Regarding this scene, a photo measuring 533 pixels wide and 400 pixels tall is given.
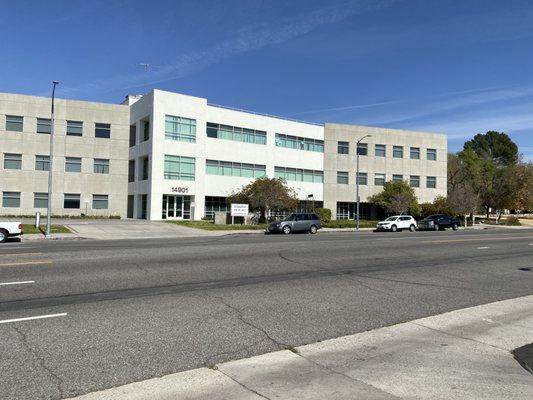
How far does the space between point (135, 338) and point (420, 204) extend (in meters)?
62.9

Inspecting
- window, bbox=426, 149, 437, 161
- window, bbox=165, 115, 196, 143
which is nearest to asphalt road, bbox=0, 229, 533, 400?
window, bbox=165, 115, 196, 143

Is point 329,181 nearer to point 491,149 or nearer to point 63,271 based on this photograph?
point 63,271

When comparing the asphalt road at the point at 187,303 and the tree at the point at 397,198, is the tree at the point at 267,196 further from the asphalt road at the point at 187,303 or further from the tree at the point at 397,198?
the asphalt road at the point at 187,303

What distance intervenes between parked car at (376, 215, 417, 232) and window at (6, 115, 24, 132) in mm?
36858

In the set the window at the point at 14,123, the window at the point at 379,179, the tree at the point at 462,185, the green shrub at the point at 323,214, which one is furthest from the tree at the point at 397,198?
the window at the point at 14,123

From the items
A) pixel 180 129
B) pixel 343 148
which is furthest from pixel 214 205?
pixel 343 148

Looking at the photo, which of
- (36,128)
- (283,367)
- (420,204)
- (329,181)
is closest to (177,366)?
(283,367)

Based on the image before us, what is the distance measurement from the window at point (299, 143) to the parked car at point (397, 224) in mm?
17642

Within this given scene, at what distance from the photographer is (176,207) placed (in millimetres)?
48594

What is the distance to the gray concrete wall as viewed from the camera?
61.7 meters

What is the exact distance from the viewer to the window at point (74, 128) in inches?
1959

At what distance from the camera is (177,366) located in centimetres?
539

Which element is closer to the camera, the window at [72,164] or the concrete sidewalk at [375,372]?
the concrete sidewalk at [375,372]

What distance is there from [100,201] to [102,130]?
7699 mm
